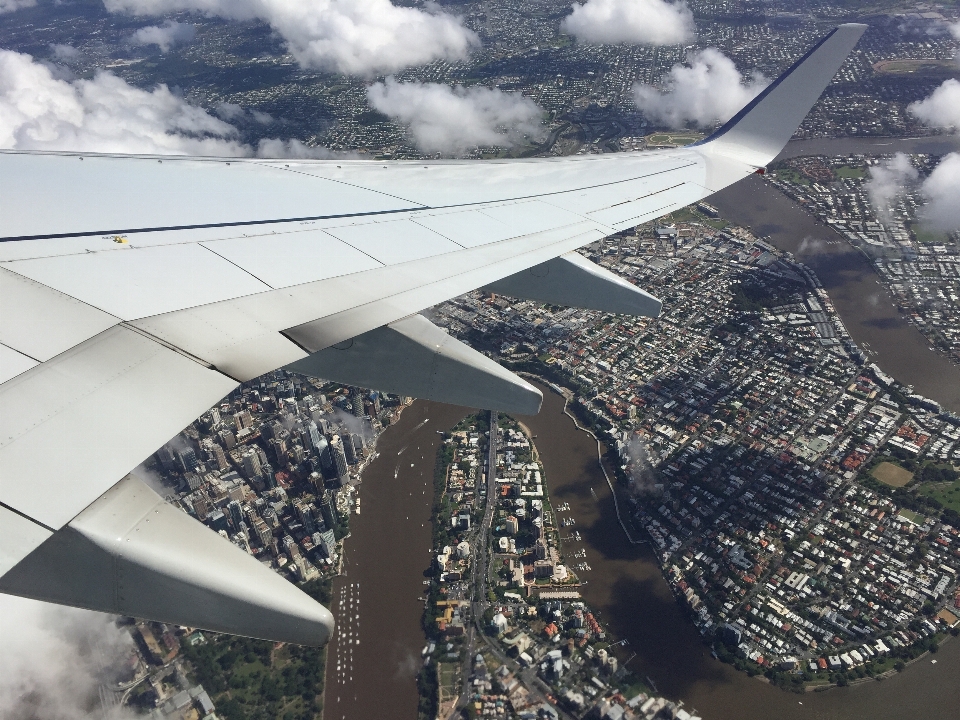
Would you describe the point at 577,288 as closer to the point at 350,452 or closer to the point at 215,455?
the point at 350,452

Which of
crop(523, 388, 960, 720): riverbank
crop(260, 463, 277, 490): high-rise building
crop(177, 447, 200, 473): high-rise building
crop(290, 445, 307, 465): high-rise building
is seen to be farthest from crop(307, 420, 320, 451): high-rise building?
crop(523, 388, 960, 720): riverbank

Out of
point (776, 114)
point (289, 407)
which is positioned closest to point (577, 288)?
point (776, 114)

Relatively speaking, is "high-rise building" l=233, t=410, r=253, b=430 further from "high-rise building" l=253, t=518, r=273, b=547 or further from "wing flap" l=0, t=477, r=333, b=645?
"wing flap" l=0, t=477, r=333, b=645

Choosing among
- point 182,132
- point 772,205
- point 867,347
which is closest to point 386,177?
point 867,347

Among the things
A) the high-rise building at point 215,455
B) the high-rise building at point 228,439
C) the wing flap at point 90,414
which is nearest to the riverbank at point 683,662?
the high-rise building at point 215,455

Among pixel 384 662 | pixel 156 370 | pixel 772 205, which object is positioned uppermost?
pixel 156 370

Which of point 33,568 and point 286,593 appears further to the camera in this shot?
point 286,593

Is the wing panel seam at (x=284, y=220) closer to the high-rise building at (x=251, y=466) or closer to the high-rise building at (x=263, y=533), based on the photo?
the high-rise building at (x=263, y=533)

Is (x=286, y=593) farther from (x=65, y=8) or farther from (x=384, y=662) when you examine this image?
(x=65, y=8)
